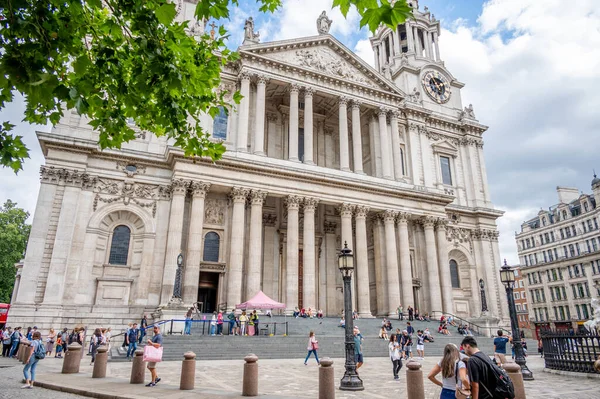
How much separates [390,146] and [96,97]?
30.2 metres

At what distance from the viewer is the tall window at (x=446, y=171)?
128 feet

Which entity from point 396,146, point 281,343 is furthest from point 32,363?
point 396,146

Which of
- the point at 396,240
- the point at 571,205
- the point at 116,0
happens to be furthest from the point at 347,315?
the point at 571,205

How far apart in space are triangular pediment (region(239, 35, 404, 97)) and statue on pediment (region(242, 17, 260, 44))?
4.00 ft

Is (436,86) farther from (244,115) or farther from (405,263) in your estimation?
(244,115)

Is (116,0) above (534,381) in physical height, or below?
above

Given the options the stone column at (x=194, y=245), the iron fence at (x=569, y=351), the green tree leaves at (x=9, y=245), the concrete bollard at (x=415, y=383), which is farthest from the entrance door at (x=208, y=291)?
the green tree leaves at (x=9, y=245)

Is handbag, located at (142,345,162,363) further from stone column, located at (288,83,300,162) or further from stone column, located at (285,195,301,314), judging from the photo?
stone column, located at (288,83,300,162)

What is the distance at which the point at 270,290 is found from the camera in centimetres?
3030

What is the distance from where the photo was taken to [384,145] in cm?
3444

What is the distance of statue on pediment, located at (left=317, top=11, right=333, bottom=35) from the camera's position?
35.2m

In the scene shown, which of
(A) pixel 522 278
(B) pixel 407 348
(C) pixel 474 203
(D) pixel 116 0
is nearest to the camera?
(D) pixel 116 0

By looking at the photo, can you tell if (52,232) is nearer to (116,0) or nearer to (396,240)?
(116,0)

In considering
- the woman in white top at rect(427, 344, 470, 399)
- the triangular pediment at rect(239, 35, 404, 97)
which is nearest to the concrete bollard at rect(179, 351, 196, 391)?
the woman in white top at rect(427, 344, 470, 399)
